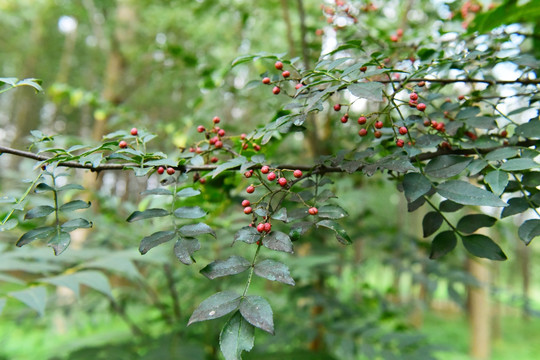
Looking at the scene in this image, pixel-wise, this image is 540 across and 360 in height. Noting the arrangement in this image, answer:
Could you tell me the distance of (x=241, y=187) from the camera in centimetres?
112

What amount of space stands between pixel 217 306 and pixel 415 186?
29 cm

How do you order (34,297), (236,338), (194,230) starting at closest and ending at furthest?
(236,338) → (194,230) → (34,297)

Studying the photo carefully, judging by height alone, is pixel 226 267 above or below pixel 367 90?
below

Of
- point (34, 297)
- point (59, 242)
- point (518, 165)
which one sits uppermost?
point (518, 165)

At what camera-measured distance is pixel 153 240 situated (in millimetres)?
486

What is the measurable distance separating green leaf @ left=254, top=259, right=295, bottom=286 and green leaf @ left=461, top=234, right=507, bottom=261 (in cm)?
27

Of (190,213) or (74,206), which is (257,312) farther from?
(74,206)

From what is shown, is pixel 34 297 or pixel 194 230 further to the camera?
pixel 34 297

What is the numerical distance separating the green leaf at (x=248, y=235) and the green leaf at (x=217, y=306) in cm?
7

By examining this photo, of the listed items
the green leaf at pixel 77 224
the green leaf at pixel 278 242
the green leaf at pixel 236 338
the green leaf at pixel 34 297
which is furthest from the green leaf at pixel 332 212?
the green leaf at pixel 34 297

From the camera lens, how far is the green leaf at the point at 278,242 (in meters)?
0.44

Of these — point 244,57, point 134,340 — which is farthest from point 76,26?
point 244,57

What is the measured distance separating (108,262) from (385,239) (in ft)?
3.91

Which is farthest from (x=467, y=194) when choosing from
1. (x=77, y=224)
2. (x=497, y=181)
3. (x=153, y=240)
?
(x=77, y=224)
